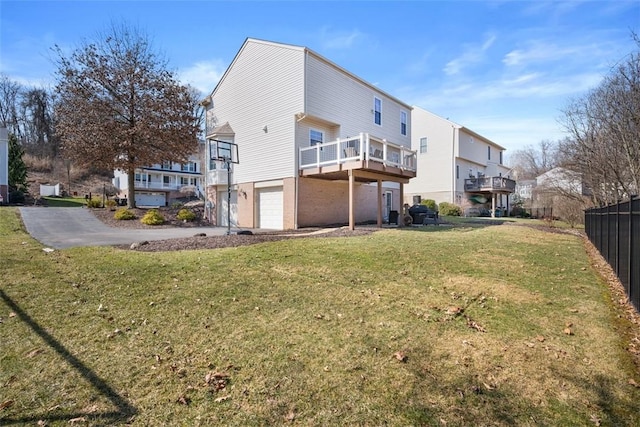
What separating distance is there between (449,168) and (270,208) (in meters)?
20.4

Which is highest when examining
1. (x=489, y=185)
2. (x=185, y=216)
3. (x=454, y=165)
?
(x=454, y=165)

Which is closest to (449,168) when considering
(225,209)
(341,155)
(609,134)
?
(609,134)

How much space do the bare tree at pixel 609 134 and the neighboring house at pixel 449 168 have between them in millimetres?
11906

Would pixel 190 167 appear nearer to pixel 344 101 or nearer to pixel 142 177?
pixel 142 177

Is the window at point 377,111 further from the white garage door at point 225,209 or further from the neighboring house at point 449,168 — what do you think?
the neighboring house at point 449,168

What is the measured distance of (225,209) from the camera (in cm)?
2011

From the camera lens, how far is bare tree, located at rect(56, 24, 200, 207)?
741 inches

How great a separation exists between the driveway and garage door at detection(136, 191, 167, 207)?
85.2ft

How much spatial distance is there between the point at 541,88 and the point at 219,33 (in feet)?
51.5

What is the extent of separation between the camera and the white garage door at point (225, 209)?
63.8 ft

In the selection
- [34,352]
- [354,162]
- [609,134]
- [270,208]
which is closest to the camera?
[34,352]

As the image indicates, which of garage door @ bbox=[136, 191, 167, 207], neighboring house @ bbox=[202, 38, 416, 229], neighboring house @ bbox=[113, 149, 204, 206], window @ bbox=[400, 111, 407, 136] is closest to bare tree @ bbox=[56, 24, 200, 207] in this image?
neighboring house @ bbox=[202, 38, 416, 229]

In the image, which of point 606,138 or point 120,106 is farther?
point 120,106

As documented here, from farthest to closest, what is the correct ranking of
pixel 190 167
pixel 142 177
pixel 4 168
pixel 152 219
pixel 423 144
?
pixel 190 167
pixel 142 177
pixel 423 144
pixel 4 168
pixel 152 219
